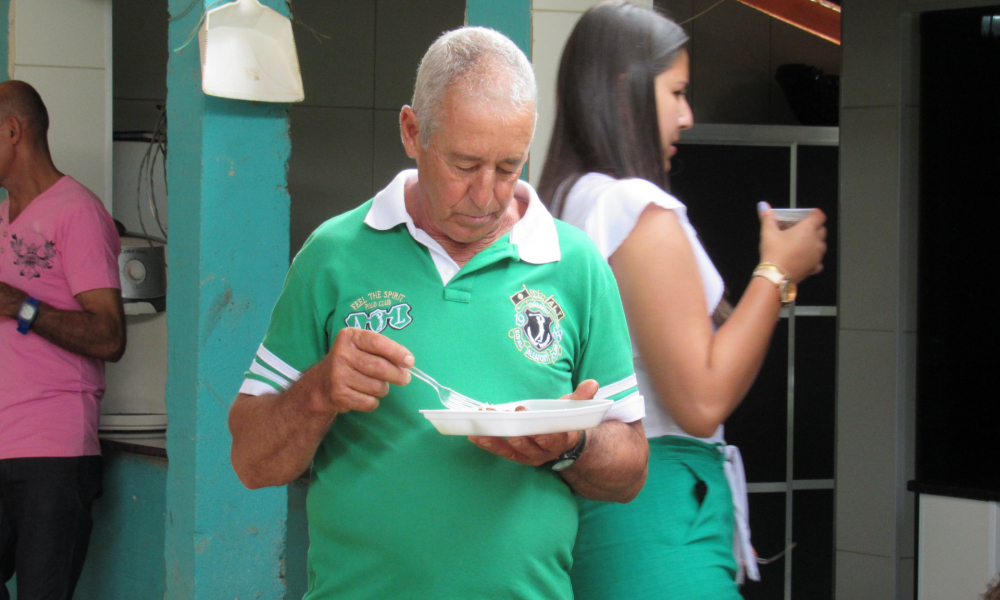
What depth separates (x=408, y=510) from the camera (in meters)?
1.38

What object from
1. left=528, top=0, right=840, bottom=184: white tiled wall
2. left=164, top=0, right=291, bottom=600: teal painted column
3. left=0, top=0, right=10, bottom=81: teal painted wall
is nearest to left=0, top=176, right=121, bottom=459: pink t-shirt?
left=164, top=0, right=291, bottom=600: teal painted column

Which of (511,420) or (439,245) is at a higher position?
(439,245)

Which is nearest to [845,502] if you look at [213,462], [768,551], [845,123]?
[768,551]

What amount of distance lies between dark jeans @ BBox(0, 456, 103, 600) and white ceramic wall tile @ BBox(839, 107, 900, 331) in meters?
3.37

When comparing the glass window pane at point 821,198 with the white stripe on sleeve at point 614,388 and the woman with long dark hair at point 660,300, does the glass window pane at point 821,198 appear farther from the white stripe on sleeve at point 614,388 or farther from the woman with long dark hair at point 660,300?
the white stripe on sleeve at point 614,388

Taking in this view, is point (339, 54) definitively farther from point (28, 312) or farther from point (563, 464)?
point (563, 464)

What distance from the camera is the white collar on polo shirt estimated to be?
57.1 inches

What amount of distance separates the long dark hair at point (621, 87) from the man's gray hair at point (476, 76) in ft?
0.83

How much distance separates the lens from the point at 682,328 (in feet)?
4.95

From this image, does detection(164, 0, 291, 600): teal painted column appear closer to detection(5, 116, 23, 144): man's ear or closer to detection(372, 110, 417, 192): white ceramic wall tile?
detection(5, 116, 23, 144): man's ear

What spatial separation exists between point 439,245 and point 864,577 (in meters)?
3.55

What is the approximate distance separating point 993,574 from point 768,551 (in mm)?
1550

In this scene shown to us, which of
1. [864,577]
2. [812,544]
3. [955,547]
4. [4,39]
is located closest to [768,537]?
[812,544]

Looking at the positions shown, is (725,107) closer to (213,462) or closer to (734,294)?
(734,294)
